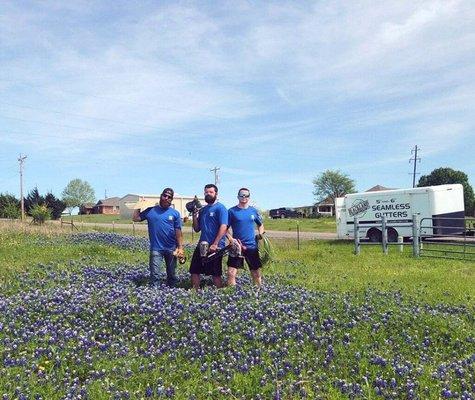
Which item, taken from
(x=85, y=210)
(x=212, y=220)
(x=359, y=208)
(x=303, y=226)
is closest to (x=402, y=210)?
(x=359, y=208)

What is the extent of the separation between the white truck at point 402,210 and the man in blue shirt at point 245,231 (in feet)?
47.6

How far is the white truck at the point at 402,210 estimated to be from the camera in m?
24.2

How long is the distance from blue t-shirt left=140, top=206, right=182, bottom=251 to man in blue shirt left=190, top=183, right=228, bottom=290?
0.48 m

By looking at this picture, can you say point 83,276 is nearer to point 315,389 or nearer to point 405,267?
point 315,389

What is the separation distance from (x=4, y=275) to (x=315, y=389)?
7.74 metres

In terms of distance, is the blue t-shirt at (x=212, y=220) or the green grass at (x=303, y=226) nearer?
the blue t-shirt at (x=212, y=220)

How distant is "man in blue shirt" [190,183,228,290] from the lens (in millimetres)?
8546

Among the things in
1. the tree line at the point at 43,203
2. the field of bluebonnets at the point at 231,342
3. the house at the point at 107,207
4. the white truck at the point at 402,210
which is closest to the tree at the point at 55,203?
the tree line at the point at 43,203

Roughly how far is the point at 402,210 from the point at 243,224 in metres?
18.6

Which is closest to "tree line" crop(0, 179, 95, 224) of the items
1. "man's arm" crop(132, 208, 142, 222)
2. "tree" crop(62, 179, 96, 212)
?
"tree" crop(62, 179, 96, 212)

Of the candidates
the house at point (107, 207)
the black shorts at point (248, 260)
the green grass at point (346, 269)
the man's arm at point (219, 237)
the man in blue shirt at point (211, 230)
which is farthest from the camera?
the house at point (107, 207)

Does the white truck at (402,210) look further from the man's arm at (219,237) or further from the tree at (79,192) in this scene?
the tree at (79,192)

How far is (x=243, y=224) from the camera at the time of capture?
8.85 metres

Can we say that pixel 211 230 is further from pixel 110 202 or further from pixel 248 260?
pixel 110 202
